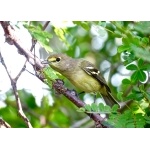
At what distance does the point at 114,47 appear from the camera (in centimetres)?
220

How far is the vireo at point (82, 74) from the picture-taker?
1.47 meters

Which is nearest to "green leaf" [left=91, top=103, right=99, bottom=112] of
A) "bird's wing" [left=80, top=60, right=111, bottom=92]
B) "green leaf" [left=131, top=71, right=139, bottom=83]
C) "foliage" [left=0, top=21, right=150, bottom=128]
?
"foliage" [left=0, top=21, right=150, bottom=128]

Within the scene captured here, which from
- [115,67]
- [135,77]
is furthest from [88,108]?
[115,67]

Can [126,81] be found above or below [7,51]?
below

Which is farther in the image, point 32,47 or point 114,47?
point 114,47

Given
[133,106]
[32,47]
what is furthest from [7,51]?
[133,106]

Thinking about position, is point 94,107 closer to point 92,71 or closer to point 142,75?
point 142,75

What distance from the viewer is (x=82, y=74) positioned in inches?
66.3

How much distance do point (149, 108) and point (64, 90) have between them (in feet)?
0.74

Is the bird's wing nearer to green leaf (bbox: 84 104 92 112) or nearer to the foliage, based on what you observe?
the foliage

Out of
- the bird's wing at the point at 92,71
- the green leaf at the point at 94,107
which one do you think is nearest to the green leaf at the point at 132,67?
the green leaf at the point at 94,107

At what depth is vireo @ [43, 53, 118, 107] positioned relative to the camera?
1472 mm
